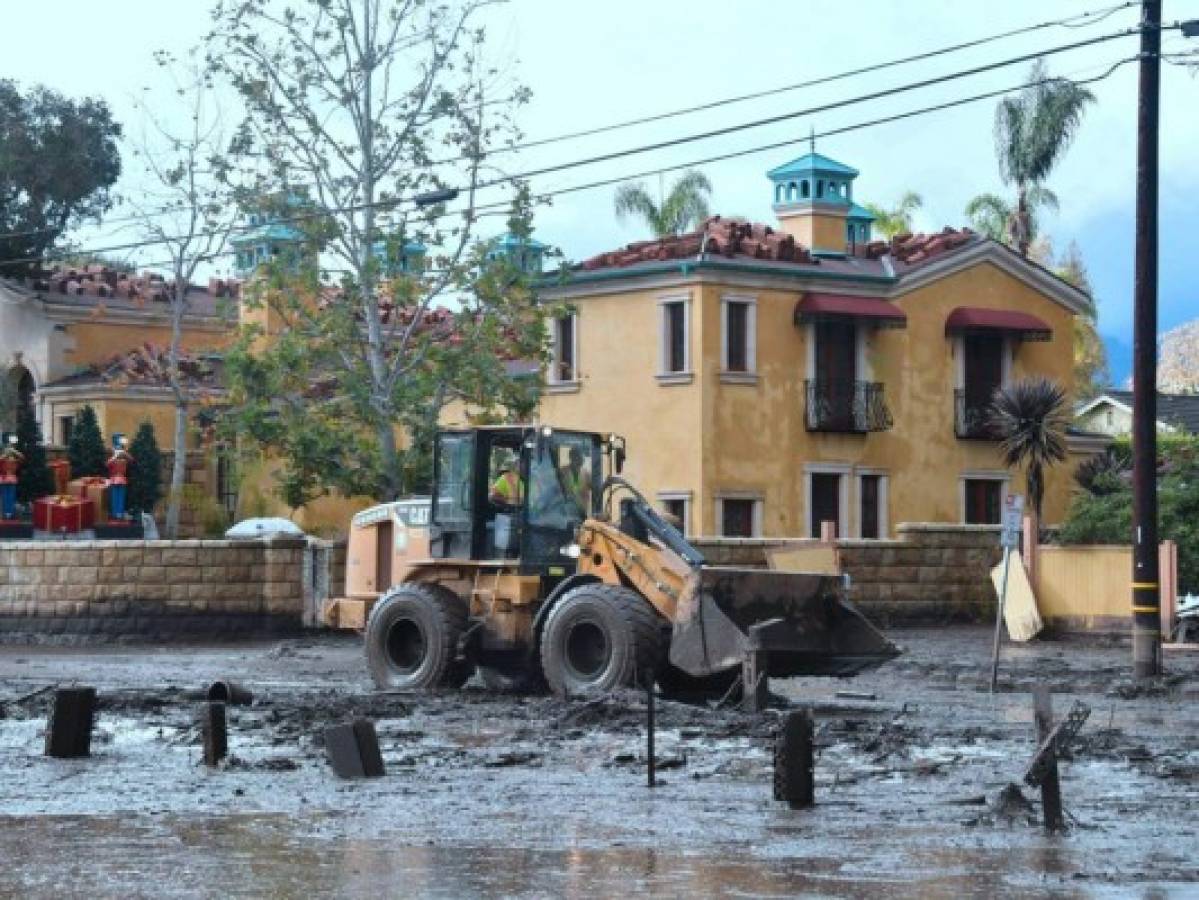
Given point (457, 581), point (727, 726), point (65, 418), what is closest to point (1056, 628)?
point (457, 581)

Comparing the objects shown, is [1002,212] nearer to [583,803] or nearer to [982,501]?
[982,501]

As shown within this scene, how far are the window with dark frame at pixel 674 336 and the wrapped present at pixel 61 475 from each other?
543 inches

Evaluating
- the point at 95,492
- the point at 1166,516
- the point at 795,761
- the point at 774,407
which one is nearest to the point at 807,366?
the point at 774,407

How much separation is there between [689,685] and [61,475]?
3174 centimetres

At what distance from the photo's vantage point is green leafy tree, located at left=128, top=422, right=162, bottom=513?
5462 cm

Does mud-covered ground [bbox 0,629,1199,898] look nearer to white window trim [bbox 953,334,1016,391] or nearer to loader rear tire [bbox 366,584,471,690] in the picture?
loader rear tire [bbox 366,584,471,690]

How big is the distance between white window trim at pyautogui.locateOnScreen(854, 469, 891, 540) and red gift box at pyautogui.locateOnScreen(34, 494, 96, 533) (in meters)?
15.6

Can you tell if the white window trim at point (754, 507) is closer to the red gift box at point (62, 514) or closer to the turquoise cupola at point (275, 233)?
the turquoise cupola at point (275, 233)

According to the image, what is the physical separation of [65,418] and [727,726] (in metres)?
40.8

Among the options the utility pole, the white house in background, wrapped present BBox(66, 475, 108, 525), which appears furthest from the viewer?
the white house in background

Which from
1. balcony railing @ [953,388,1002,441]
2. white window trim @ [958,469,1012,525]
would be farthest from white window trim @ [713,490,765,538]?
balcony railing @ [953,388,1002,441]

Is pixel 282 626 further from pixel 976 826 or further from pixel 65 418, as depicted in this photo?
pixel 976 826

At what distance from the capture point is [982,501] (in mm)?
52156

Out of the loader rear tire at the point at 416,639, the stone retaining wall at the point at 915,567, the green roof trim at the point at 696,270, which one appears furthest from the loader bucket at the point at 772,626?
the green roof trim at the point at 696,270
